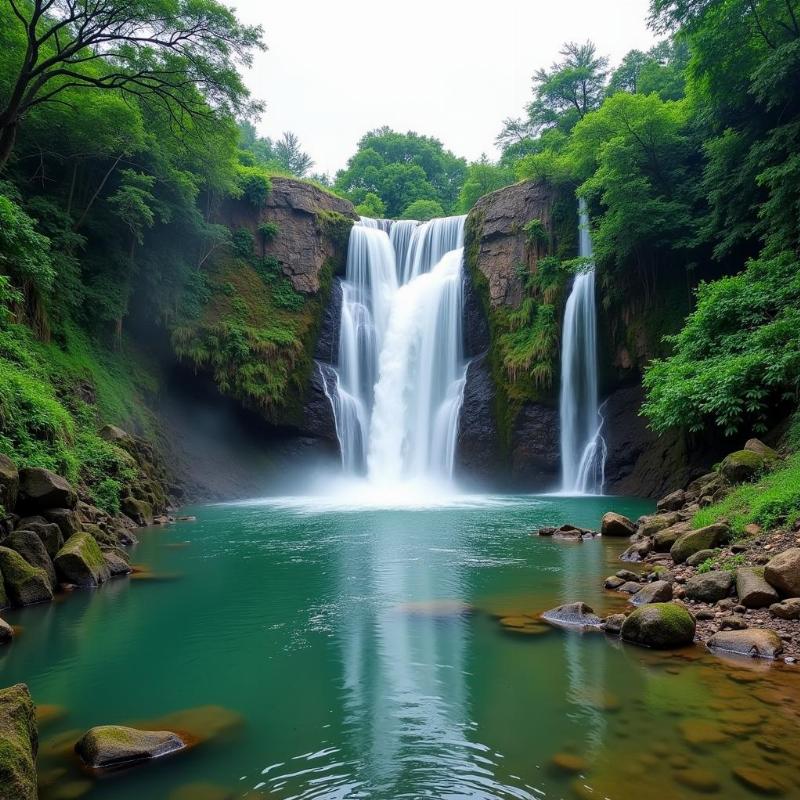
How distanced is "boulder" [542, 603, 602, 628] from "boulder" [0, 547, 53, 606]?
628cm

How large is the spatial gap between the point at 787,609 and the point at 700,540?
8.25 feet

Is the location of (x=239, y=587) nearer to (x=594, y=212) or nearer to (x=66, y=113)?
(x=66, y=113)

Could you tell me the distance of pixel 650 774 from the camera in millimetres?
3451

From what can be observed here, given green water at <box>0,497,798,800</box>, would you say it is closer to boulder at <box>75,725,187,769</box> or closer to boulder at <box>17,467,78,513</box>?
boulder at <box>75,725,187,769</box>

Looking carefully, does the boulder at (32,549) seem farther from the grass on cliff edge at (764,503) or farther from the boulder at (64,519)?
the grass on cliff edge at (764,503)

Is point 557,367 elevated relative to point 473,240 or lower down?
lower down

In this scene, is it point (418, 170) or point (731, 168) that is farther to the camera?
point (418, 170)

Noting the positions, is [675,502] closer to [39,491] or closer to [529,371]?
[39,491]

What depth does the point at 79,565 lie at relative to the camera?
27.5ft

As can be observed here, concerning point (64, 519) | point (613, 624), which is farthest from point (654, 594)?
point (64, 519)

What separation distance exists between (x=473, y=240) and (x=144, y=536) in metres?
20.7

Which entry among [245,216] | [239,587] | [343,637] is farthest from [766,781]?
[245,216]

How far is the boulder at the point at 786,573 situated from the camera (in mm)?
5809

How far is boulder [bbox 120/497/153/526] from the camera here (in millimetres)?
14336
